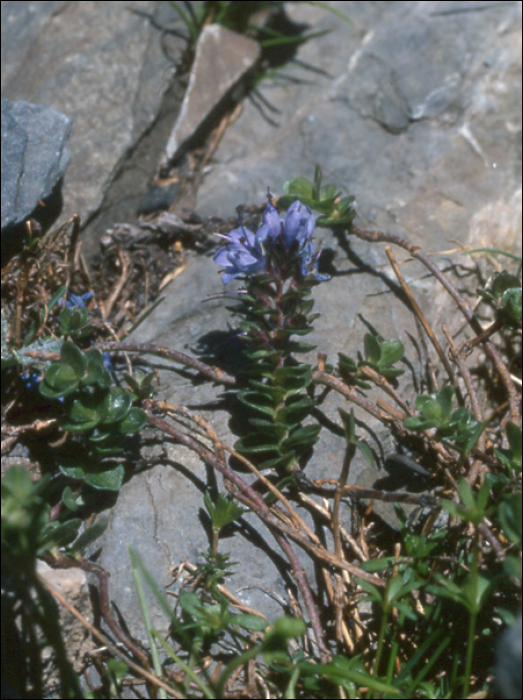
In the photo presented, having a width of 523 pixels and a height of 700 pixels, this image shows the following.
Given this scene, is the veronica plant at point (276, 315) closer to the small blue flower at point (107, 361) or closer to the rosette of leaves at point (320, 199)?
the rosette of leaves at point (320, 199)

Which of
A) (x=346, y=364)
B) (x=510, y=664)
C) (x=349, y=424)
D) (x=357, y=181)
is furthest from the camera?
(x=357, y=181)

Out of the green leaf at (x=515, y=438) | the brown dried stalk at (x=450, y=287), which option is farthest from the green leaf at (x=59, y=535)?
the brown dried stalk at (x=450, y=287)

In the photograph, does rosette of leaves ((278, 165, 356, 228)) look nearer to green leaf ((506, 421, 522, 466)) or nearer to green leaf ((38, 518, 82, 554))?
green leaf ((506, 421, 522, 466))

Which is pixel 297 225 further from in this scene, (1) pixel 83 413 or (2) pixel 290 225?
(1) pixel 83 413

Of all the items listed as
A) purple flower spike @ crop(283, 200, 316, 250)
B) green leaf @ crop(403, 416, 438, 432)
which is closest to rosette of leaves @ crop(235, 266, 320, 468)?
purple flower spike @ crop(283, 200, 316, 250)

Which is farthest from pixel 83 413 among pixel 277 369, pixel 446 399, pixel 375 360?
pixel 446 399

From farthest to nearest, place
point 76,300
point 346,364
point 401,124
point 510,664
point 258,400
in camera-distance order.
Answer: point 401,124, point 76,300, point 346,364, point 258,400, point 510,664
